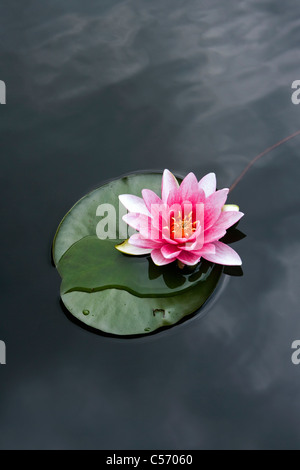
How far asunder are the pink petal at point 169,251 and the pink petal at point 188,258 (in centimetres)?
4

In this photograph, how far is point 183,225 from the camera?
2.20 metres

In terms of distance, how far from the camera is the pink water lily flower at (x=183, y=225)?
213 centimetres

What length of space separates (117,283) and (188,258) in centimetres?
36

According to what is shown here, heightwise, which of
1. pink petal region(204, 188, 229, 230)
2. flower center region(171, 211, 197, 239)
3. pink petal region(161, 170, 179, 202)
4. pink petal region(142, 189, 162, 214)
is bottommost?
flower center region(171, 211, 197, 239)

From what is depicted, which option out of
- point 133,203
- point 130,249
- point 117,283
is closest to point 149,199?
point 133,203

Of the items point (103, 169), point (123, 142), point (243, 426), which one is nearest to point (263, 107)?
point (123, 142)

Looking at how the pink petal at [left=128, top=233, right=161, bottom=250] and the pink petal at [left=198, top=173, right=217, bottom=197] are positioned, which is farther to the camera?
the pink petal at [left=198, top=173, right=217, bottom=197]

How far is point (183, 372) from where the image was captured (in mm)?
2111

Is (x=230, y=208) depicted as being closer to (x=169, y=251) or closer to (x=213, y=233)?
(x=213, y=233)

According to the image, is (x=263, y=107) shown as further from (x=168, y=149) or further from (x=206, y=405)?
(x=206, y=405)

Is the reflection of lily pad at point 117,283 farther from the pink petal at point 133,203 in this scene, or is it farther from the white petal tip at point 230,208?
the white petal tip at point 230,208

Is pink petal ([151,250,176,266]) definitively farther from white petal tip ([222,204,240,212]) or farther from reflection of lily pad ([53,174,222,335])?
white petal tip ([222,204,240,212])

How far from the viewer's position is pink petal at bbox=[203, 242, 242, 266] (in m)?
2.19

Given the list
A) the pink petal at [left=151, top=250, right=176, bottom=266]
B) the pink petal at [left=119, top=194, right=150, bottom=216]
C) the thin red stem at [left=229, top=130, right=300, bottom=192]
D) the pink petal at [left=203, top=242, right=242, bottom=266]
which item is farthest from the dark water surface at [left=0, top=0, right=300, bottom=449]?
the pink petal at [left=119, top=194, right=150, bottom=216]
